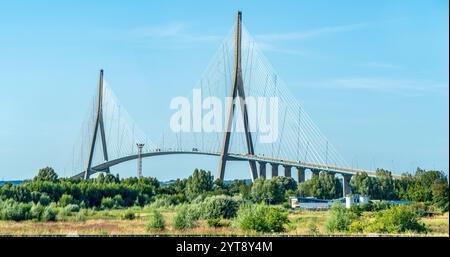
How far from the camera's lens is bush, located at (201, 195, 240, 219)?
57.6ft

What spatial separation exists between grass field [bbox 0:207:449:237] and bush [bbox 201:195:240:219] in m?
0.87

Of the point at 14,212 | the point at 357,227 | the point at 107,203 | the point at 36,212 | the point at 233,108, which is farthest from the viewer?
the point at 233,108

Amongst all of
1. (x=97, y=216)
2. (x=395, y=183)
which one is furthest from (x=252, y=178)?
(x=97, y=216)

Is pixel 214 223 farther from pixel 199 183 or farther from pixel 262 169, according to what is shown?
Answer: pixel 262 169

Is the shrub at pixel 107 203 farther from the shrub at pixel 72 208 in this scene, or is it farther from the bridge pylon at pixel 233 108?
the bridge pylon at pixel 233 108

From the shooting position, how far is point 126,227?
15.1 meters

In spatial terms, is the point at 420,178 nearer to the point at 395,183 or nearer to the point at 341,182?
the point at 395,183

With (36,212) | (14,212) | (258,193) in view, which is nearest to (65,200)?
(36,212)

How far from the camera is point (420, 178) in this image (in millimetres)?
28844

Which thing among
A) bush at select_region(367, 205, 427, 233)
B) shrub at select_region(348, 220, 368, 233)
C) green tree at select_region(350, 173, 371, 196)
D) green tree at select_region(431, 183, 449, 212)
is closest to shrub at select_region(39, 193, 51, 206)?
shrub at select_region(348, 220, 368, 233)

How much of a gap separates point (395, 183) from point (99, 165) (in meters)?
16.0

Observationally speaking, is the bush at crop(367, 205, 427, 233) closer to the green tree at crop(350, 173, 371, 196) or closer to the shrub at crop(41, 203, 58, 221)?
the shrub at crop(41, 203, 58, 221)

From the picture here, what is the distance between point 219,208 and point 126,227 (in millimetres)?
3106
